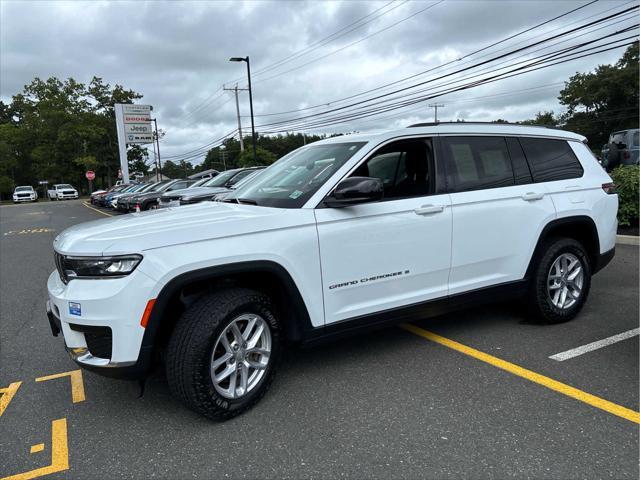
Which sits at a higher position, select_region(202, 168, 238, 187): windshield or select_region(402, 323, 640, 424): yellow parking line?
select_region(202, 168, 238, 187): windshield

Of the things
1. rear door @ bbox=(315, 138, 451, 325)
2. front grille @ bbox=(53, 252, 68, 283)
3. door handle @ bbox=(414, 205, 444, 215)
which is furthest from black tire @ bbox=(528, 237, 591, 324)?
front grille @ bbox=(53, 252, 68, 283)

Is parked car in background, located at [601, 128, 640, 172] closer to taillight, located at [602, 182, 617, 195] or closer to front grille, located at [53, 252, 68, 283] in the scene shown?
taillight, located at [602, 182, 617, 195]

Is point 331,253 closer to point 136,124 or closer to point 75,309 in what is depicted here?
point 75,309

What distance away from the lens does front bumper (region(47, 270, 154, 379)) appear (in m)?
2.63

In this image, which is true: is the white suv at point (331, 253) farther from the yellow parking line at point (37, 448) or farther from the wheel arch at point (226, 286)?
the yellow parking line at point (37, 448)

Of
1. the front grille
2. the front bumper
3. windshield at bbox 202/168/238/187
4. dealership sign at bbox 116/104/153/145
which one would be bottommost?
the front bumper

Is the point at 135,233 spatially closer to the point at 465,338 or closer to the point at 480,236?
the point at 480,236

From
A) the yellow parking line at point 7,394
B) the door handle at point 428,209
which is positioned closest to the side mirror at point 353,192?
the door handle at point 428,209

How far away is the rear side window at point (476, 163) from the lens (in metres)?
3.86

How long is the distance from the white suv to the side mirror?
0.03 feet

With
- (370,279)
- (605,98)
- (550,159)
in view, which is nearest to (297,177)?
(370,279)

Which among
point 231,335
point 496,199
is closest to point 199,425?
point 231,335

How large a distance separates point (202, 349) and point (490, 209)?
254 cm

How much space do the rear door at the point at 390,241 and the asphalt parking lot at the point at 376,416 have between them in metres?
0.58
